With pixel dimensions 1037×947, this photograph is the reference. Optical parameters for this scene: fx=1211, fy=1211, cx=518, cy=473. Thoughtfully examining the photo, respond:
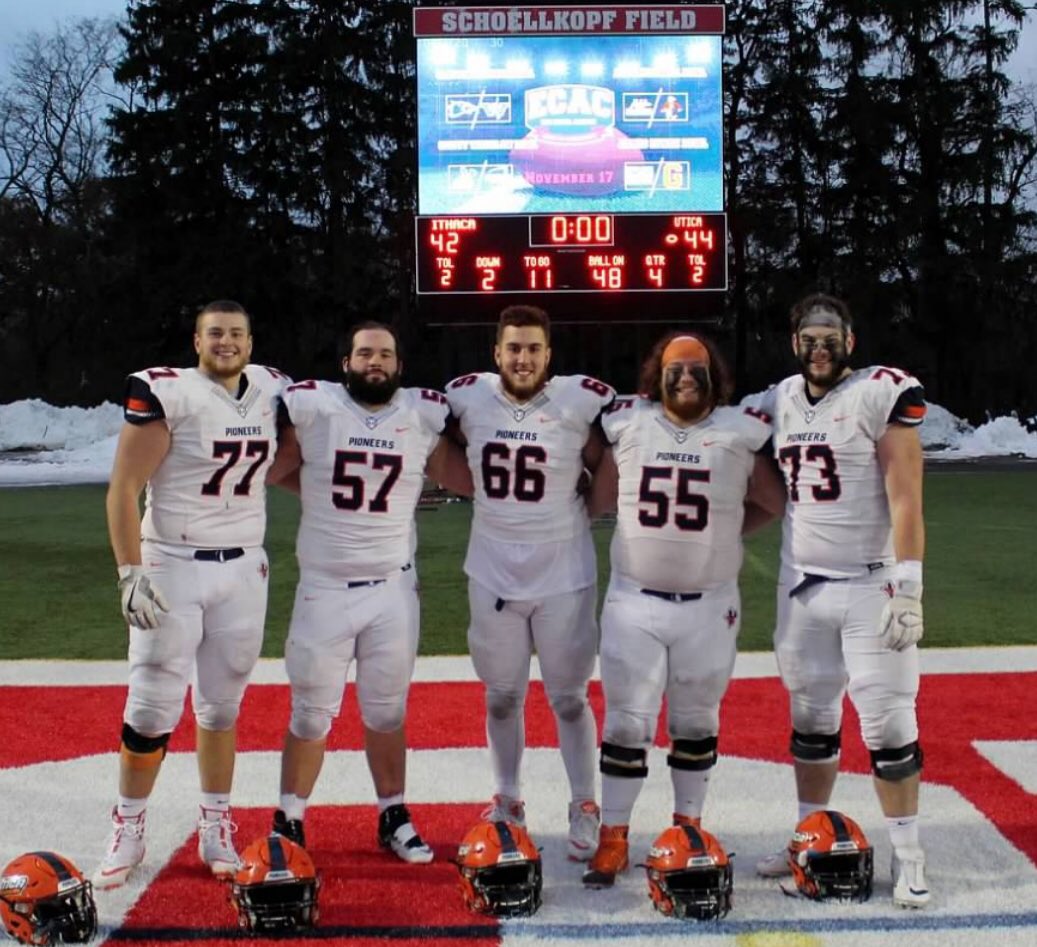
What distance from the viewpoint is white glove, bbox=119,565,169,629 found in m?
3.97

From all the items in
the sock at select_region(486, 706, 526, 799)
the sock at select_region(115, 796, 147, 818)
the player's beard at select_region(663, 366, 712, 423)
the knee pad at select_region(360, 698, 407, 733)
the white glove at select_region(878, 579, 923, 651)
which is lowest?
the sock at select_region(115, 796, 147, 818)

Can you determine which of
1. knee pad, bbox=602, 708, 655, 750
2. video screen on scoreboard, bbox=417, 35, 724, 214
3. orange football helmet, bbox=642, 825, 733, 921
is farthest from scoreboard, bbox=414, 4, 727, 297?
orange football helmet, bbox=642, 825, 733, 921

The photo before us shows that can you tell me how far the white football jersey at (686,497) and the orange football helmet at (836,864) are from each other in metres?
0.89

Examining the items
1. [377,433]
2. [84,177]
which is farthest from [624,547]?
[84,177]

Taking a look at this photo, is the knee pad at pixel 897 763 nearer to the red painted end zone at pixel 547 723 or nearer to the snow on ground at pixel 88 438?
the red painted end zone at pixel 547 723

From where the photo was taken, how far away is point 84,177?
3525cm

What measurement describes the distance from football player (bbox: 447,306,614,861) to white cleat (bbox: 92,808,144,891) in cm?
124

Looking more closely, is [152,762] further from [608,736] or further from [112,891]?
[608,736]

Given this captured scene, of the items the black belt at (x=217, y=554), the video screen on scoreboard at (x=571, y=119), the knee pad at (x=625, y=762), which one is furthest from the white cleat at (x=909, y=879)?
the video screen on scoreboard at (x=571, y=119)

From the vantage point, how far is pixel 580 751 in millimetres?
4441

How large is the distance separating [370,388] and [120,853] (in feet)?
5.91

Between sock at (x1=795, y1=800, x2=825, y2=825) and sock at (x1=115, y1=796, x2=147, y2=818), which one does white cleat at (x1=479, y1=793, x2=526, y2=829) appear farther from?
sock at (x1=115, y1=796, x2=147, y2=818)

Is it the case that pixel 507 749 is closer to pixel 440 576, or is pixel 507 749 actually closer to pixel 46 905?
pixel 46 905

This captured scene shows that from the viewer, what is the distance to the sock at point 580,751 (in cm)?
443
